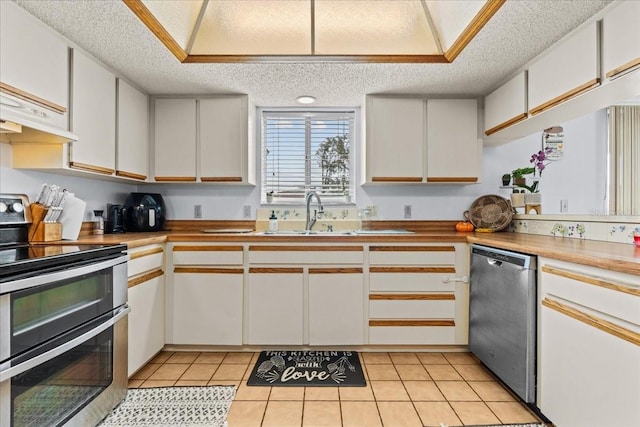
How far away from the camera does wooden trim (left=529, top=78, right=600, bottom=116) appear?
1797 mm

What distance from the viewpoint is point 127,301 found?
2.02 meters

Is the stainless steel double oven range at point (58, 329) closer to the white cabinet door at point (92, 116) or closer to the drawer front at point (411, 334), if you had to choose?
the white cabinet door at point (92, 116)

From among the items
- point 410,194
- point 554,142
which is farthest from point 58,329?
point 554,142

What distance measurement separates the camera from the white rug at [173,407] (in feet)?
5.77

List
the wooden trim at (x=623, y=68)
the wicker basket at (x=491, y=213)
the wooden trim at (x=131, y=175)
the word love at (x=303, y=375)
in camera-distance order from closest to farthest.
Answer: the wooden trim at (x=623, y=68), the word love at (x=303, y=375), the wooden trim at (x=131, y=175), the wicker basket at (x=491, y=213)

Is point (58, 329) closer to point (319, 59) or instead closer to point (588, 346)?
point (319, 59)

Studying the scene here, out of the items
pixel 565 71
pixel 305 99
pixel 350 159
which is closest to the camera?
pixel 565 71

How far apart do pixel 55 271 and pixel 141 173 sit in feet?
5.14

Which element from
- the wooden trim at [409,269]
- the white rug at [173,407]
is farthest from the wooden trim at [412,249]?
the white rug at [173,407]

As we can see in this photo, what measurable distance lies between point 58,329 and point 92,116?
55.7 inches

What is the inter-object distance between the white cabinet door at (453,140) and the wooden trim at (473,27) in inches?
26.7

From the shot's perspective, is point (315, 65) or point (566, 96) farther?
point (315, 65)

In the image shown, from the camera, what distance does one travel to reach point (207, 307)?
2.58m

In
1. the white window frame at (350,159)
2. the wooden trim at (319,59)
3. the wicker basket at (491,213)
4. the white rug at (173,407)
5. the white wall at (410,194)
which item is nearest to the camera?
the white rug at (173,407)
